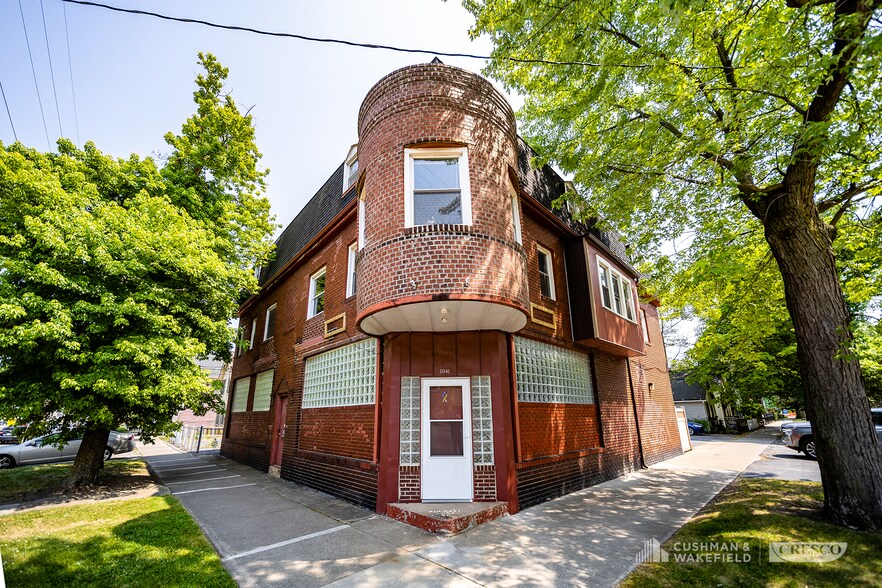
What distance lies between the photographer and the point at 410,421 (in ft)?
23.5

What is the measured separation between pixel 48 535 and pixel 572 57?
11.8m

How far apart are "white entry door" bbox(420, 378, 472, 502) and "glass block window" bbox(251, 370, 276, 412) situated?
8063 mm

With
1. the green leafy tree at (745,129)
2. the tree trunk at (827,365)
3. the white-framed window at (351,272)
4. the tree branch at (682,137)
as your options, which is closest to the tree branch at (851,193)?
the green leafy tree at (745,129)

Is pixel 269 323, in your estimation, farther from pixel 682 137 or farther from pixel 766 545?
pixel 766 545

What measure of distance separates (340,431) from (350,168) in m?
7.68

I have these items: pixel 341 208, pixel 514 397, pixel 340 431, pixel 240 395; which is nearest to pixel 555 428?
pixel 514 397

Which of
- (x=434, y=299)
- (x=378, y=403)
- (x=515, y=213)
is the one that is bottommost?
(x=378, y=403)

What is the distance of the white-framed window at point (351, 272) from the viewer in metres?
9.54

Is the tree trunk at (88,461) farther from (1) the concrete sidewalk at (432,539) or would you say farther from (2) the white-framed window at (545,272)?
(2) the white-framed window at (545,272)

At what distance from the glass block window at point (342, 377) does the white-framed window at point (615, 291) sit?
22.5 ft

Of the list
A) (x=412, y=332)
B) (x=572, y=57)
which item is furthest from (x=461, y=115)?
(x=412, y=332)

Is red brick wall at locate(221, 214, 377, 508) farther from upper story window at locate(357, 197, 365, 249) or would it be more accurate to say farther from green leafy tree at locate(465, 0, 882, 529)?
green leafy tree at locate(465, 0, 882, 529)

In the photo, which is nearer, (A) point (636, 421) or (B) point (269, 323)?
(A) point (636, 421)

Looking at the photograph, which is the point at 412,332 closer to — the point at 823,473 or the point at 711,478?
the point at 823,473
